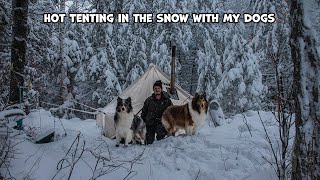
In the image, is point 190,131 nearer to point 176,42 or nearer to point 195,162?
point 195,162

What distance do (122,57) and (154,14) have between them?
291 centimetres

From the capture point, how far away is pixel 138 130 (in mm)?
6898

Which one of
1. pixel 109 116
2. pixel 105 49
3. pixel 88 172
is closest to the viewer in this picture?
pixel 88 172

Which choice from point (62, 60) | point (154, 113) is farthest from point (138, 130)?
point (62, 60)

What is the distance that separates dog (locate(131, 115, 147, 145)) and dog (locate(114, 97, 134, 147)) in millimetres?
163

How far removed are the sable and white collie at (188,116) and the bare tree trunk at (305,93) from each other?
4211 millimetres

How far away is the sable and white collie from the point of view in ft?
23.1

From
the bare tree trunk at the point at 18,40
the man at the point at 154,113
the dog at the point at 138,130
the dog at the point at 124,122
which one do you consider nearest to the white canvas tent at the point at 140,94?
the man at the point at 154,113

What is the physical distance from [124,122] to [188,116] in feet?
4.50

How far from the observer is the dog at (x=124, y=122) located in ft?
21.5

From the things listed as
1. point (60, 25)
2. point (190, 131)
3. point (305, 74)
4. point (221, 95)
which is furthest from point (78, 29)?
point (305, 74)

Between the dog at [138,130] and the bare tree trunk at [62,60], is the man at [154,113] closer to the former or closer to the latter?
Answer: the dog at [138,130]

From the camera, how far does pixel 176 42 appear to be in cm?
1719

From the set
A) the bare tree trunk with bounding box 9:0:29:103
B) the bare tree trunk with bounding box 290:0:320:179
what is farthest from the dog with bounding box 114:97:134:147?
the bare tree trunk with bounding box 290:0:320:179
